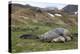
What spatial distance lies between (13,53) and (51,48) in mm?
449

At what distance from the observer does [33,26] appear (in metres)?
1.88

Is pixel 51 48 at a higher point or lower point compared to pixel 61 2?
lower

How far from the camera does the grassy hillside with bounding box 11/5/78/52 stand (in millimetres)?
1801

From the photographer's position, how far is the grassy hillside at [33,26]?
180 centimetres

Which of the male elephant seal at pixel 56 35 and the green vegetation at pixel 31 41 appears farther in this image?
the male elephant seal at pixel 56 35

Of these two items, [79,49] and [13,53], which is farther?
[79,49]

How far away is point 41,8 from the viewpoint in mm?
1911

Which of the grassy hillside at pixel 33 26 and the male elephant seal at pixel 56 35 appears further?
the male elephant seal at pixel 56 35

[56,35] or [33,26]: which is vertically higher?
[33,26]

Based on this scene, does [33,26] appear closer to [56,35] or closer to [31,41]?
[31,41]

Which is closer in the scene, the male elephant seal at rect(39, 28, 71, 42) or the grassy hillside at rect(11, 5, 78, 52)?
the grassy hillside at rect(11, 5, 78, 52)

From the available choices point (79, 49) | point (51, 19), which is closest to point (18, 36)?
point (51, 19)

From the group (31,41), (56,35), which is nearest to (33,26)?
(31,41)

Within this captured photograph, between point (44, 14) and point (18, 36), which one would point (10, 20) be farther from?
point (44, 14)
